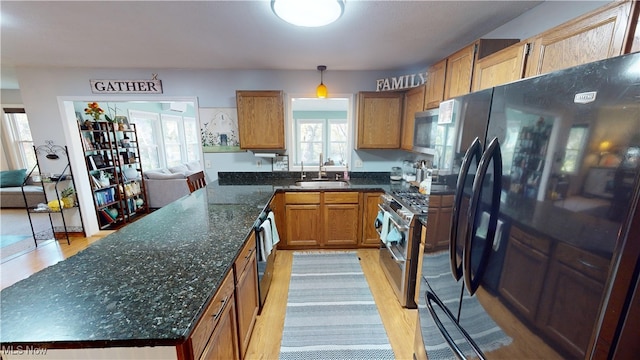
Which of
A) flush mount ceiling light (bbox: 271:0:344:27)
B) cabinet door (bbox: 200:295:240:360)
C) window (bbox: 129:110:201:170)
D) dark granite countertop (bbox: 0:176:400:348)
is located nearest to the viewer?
dark granite countertop (bbox: 0:176:400:348)

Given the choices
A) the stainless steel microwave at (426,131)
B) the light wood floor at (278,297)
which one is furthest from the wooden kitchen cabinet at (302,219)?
the stainless steel microwave at (426,131)

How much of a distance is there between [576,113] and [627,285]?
387 mm

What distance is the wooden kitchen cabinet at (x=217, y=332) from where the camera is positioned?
85cm

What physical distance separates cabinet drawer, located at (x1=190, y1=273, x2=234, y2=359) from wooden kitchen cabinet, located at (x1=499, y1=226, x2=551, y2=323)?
3.52 feet

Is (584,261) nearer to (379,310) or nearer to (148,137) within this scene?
(379,310)

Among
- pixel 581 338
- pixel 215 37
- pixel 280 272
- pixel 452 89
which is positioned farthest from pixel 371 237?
pixel 215 37

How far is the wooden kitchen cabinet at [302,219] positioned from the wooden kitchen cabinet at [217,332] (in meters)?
1.71

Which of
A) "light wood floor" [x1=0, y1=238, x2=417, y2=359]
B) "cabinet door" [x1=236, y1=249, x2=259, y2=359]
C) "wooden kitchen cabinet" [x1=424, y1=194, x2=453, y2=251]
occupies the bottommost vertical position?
"light wood floor" [x1=0, y1=238, x2=417, y2=359]

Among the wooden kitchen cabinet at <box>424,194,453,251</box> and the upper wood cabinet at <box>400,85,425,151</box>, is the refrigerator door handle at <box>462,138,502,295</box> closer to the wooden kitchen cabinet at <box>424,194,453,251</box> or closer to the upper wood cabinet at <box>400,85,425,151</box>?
the wooden kitchen cabinet at <box>424,194,453,251</box>

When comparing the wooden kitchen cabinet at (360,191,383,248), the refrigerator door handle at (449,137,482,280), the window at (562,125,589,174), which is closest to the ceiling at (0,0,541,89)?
the refrigerator door handle at (449,137,482,280)

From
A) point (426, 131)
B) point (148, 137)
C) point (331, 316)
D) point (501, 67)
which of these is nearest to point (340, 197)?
point (426, 131)

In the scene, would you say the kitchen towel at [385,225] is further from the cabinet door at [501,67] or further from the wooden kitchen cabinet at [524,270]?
the wooden kitchen cabinet at [524,270]

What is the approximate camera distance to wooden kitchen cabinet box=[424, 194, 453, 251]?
110 centimetres

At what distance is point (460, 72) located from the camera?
1860mm
